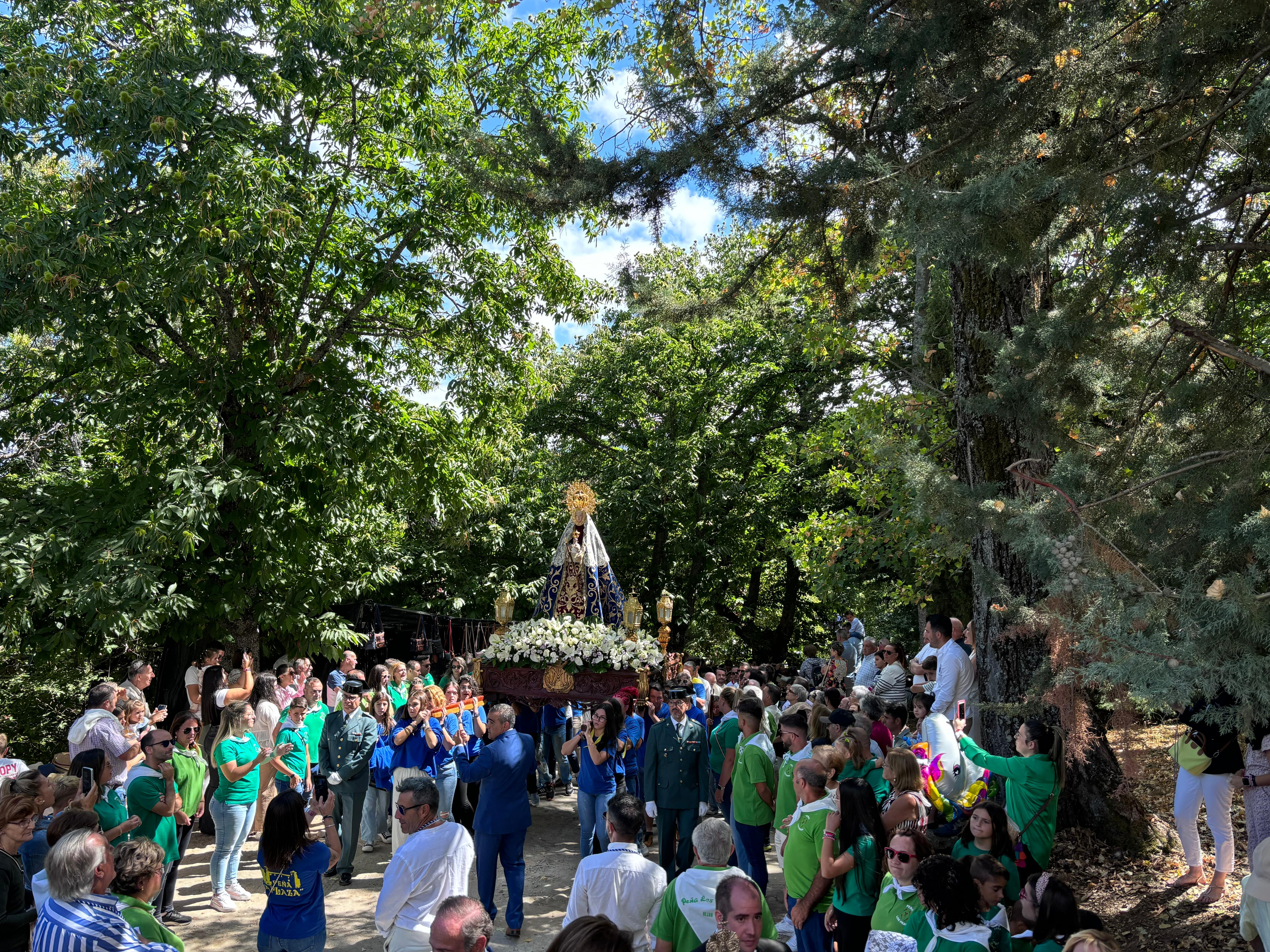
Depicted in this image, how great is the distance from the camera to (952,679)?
326 inches

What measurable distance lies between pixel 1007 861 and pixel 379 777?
6.60 m

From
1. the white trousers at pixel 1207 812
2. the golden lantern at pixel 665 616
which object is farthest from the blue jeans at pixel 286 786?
the white trousers at pixel 1207 812

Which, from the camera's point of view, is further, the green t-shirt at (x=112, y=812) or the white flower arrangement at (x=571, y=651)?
the white flower arrangement at (x=571, y=651)

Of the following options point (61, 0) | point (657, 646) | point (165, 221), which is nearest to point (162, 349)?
point (165, 221)

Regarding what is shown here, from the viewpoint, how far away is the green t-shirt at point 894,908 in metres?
4.60

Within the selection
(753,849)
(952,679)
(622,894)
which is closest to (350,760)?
(753,849)

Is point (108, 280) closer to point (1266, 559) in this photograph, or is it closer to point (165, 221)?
point (165, 221)

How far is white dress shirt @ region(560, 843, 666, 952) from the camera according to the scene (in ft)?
16.3

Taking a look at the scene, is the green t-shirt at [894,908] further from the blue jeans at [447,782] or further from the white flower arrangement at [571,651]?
the white flower arrangement at [571,651]

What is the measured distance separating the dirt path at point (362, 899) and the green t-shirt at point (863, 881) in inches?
79.4

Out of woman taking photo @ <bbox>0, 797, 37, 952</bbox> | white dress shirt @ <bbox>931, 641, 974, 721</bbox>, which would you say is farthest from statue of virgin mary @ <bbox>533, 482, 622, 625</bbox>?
woman taking photo @ <bbox>0, 797, 37, 952</bbox>

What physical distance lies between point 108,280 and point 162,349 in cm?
305

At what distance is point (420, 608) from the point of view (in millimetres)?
24453

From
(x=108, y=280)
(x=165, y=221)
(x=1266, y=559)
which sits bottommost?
(x=1266, y=559)
